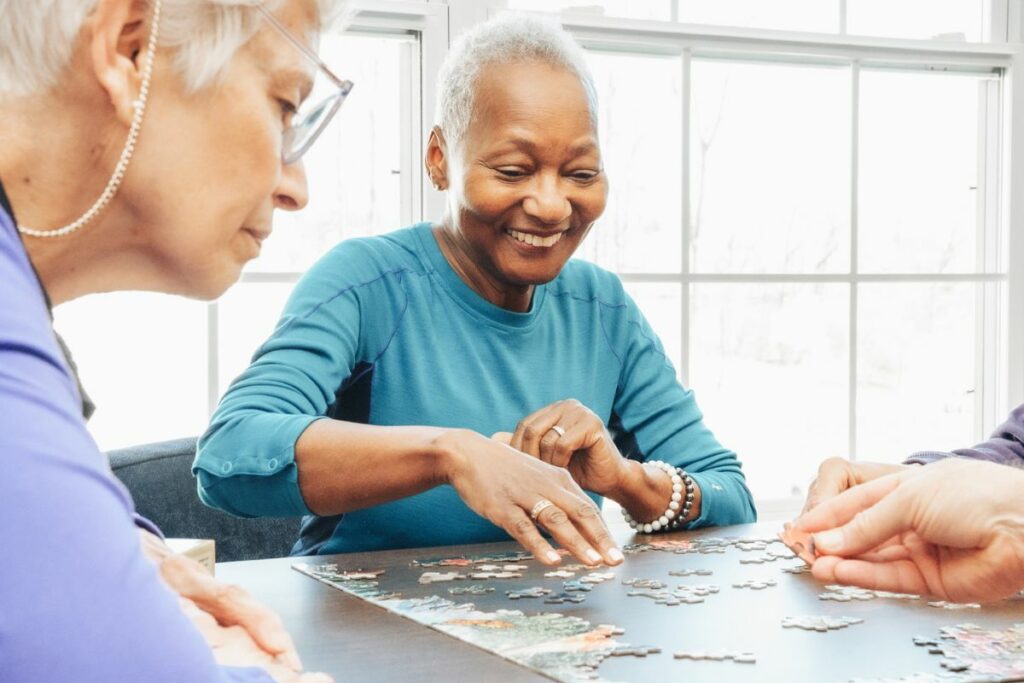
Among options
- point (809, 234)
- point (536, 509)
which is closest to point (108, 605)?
point (536, 509)

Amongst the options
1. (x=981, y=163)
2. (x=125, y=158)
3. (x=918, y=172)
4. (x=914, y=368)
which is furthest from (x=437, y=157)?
(x=981, y=163)

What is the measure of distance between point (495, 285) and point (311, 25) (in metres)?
1.44

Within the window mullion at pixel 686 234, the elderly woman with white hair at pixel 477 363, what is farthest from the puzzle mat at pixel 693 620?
the window mullion at pixel 686 234

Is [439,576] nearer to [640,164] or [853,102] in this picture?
[640,164]

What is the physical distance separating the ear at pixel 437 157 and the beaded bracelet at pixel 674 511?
0.82 metres

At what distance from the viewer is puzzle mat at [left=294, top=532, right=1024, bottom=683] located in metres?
1.45

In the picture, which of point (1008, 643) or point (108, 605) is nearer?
point (108, 605)

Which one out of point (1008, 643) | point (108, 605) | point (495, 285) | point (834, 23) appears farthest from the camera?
point (834, 23)

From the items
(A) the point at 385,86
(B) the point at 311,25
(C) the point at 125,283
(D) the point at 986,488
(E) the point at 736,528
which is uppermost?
(A) the point at 385,86

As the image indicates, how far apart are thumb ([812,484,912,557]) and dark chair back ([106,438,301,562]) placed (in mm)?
1426

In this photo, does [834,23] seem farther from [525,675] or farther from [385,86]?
[525,675]

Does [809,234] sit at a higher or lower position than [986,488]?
higher

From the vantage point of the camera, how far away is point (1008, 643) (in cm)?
158

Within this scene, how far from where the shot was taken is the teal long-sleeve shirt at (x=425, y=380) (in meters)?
2.18
